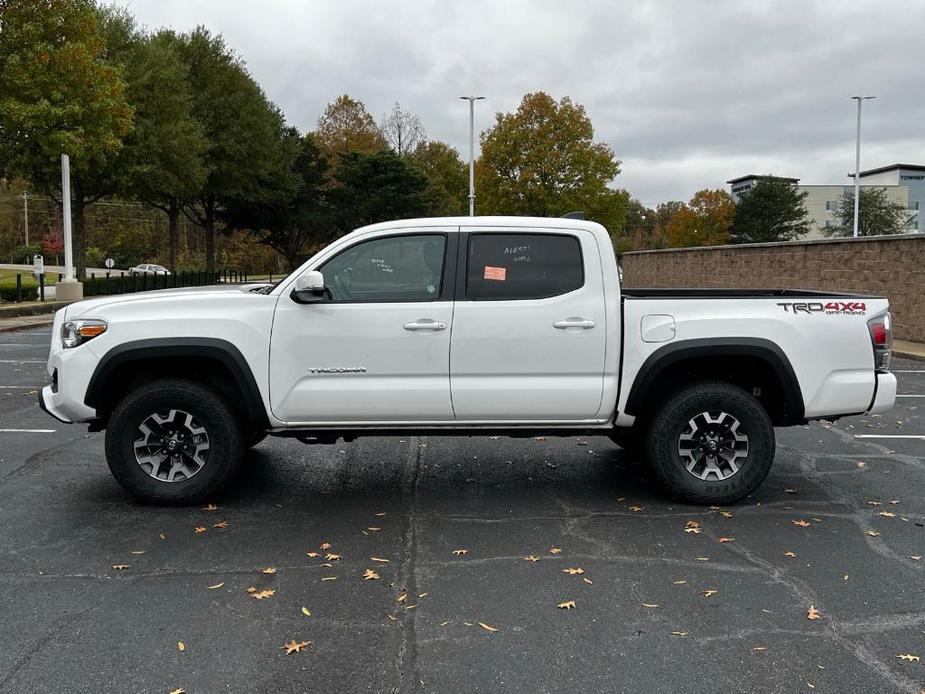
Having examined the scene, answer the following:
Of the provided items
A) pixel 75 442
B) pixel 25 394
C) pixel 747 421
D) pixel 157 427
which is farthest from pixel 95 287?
pixel 747 421

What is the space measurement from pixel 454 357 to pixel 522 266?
0.78m

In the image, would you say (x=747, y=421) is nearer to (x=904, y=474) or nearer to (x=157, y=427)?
(x=904, y=474)

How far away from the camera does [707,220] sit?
74.0m

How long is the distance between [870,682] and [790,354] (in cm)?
256

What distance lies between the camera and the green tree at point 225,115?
40.8 metres

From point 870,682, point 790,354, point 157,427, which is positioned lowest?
point 870,682

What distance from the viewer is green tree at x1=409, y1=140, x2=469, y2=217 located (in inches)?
2773

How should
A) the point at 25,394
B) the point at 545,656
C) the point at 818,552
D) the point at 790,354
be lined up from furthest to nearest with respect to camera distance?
1. the point at 25,394
2. the point at 790,354
3. the point at 818,552
4. the point at 545,656

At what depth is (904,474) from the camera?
6.41 metres

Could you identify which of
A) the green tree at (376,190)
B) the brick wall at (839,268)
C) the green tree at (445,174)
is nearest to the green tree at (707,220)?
the green tree at (445,174)

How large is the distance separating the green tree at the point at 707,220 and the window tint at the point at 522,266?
70.7 meters

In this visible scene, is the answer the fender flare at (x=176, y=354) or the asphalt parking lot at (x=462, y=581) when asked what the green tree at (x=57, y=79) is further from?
the fender flare at (x=176, y=354)

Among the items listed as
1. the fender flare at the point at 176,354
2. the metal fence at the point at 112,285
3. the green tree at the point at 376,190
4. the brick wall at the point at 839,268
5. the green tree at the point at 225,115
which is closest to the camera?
the fender flare at the point at 176,354

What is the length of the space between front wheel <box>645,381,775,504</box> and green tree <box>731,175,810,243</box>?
6553 centimetres
